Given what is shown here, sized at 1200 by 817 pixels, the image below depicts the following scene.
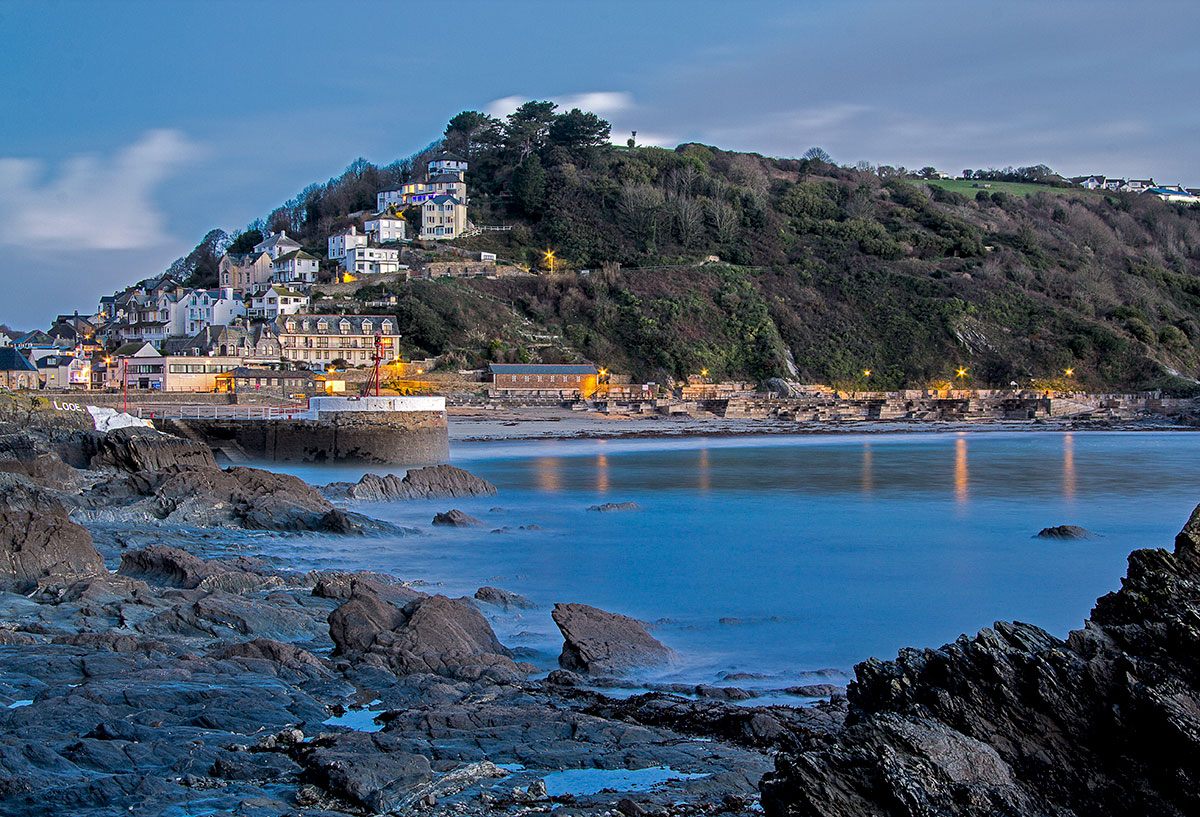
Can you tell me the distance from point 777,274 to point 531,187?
22.6 meters

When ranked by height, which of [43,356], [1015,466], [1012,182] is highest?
[1012,182]

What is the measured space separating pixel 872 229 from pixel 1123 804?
85.2 meters

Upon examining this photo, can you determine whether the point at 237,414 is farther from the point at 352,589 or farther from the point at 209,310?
the point at 209,310

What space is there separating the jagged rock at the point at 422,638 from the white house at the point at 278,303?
192ft

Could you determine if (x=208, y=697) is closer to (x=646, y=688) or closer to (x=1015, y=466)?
(x=646, y=688)

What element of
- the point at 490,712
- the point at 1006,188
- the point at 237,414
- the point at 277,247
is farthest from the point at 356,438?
the point at 1006,188

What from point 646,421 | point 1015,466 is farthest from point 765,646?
point 646,421

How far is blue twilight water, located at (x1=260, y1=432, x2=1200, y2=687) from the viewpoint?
11.5 m

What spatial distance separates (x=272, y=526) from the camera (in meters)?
16.4

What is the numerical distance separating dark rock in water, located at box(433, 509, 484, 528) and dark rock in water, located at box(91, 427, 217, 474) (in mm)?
5764

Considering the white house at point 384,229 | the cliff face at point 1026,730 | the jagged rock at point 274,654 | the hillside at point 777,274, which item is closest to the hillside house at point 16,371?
the hillside at point 777,274

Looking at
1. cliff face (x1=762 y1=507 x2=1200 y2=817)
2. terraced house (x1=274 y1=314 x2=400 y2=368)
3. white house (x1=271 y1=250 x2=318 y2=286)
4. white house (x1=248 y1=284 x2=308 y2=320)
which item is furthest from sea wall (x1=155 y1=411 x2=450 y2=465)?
white house (x1=271 y1=250 x2=318 y2=286)

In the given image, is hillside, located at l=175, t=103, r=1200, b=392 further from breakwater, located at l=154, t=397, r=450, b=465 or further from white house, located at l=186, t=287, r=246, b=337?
breakwater, located at l=154, t=397, r=450, b=465

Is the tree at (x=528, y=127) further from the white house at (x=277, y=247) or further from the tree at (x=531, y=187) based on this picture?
the white house at (x=277, y=247)
